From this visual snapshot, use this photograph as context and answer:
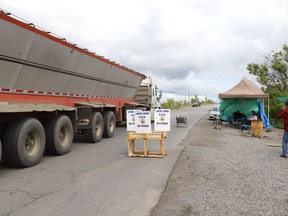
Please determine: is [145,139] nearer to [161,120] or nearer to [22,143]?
[161,120]

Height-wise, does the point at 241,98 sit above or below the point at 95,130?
above

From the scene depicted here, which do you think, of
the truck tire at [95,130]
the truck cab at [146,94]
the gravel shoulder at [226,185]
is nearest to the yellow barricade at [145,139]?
the gravel shoulder at [226,185]

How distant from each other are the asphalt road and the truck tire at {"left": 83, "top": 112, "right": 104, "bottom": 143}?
6.79ft

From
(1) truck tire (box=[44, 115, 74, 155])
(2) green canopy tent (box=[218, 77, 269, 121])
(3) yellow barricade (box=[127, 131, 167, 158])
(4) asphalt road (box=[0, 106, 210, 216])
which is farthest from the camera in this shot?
(2) green canopy tent (box=[218, 77, 269, 121])

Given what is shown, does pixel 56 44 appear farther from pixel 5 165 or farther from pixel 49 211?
pixel 49 211

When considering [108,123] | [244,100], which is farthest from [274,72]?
[108,123]

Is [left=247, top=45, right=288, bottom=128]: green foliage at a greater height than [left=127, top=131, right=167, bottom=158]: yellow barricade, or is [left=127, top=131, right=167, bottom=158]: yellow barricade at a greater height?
[left=247, top=45, right=288, bottom=128]: green foliage

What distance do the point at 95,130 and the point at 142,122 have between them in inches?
114

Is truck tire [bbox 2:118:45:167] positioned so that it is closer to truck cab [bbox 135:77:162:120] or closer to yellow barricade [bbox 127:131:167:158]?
yellow barricade [bbox 127:131:167:158]

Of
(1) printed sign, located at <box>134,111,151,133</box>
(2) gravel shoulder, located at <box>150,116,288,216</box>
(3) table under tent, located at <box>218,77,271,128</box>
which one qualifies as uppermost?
(3) table under tent, located at <box>218,77,271,128</box>

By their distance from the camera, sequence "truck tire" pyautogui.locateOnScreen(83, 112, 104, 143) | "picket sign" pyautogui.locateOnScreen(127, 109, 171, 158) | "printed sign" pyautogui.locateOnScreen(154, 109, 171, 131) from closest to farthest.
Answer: "picket sign" pyautogui.locateOnScreen(127, 109, 171, 158) < "printed sign" pyautogui.locateOnScreen(154, 109, 171, 131) < "truck tire" pyautogui.locateOnScreen(83, 112, 104, 143)

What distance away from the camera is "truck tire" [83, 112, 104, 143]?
11.2m

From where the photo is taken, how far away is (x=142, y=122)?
30.1 ft

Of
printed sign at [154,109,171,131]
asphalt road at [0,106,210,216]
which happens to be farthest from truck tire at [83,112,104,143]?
printed sign at [154,109,171,131]
